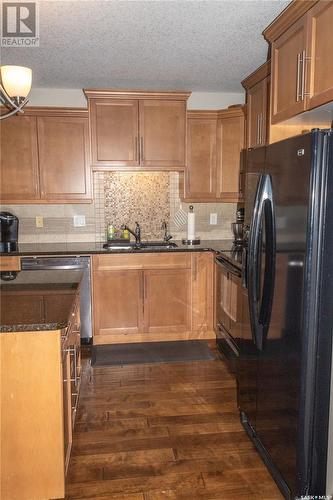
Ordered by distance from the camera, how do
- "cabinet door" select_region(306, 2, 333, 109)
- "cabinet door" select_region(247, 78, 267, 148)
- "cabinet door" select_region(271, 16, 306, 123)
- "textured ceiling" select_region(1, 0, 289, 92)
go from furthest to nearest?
"cabinet door" select_region(247, 78, 267, 148)
"textured ceiling" select_region(1, 0, 289, 92)
"cabinet door" select_region(271, 16, 306, 123)
"cabinet door" select_region(306, 2, 333, 109)

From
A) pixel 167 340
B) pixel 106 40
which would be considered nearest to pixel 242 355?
pixel 167 340

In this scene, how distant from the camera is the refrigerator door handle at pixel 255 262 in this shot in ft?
6.49

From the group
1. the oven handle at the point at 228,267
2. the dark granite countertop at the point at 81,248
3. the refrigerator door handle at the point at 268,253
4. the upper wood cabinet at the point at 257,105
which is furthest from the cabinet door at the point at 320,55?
the dark granite countertop at the point at 81,248

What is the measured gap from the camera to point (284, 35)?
236cm

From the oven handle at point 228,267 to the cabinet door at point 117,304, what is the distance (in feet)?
2.43

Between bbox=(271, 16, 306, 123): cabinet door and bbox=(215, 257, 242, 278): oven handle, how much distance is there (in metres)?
1.13

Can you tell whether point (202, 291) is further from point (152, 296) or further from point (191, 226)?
point (191, 226)

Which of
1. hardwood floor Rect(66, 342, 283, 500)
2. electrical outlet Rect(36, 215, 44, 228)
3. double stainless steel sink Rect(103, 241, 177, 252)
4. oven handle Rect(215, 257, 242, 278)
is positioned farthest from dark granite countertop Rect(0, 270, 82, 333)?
electrical outlet Rect(36, 215, 44, 228)

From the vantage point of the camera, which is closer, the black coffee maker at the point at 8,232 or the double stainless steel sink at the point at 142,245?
the black coffee maker at the point at 8,232

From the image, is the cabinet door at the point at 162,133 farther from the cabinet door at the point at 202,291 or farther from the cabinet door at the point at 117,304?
the cabinet door at the point at 117,304

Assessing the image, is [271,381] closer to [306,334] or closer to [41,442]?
[306,334]

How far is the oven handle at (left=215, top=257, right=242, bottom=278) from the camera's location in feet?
10.1

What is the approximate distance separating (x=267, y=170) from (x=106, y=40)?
1549mm

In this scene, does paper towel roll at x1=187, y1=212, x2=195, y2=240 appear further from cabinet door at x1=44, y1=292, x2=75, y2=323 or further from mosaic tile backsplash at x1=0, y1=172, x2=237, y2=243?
cabinet door at x1=44, y1=292, x2=75, y2=323
